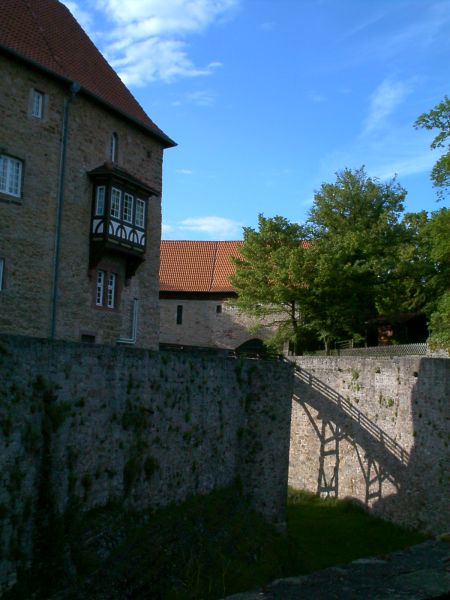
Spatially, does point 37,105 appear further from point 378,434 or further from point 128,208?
point 378,434

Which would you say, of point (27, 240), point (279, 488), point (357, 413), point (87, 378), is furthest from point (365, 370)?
point (87, 378)

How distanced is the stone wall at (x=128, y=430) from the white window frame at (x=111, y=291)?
5664 millimetres

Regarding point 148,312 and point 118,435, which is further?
point 148,312

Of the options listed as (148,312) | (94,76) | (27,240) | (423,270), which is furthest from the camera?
(423,270)

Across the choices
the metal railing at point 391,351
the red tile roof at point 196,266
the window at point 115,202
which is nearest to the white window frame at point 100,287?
the window at point 115,202

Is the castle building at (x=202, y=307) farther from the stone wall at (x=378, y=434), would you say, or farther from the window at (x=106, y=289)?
the window at (x=106, y=289)

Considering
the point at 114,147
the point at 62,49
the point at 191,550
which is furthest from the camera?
the point at 114,147

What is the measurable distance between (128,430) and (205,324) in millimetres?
28768

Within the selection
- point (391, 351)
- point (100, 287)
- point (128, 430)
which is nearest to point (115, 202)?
point (100, 287)

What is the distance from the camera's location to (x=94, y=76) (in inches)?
938

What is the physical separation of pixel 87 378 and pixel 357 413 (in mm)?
14925

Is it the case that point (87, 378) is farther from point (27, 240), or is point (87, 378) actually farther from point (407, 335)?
point (407, 335)

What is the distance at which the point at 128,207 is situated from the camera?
77.8 feet

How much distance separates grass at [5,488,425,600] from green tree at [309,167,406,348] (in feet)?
43.5
